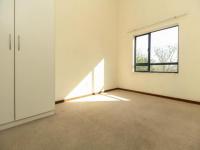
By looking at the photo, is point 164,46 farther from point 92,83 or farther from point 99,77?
point 92,83

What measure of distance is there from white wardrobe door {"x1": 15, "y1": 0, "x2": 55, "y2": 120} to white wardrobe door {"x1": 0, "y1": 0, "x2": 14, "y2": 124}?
0.19ft

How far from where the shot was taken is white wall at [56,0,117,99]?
298 cm

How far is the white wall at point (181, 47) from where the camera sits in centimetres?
274

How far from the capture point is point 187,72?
9.37 ft

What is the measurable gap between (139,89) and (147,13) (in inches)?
87.8

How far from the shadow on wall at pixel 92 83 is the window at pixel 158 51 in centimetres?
117

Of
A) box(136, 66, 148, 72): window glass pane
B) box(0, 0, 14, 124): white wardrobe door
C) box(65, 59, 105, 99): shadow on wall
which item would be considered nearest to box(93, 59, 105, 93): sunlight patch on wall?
box(65, 59, 105, 99): shadow on wall

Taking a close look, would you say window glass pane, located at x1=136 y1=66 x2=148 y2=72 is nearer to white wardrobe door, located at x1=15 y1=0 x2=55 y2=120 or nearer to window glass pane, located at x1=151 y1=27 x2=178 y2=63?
window glass pane, located at x1=151 y1=27 x2=178 y2=63

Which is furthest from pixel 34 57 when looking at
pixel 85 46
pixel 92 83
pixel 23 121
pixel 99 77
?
pixel 99 77

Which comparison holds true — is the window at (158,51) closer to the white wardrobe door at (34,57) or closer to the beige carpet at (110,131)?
the beige carpet at (110,131)

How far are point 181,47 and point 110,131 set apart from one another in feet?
8.46

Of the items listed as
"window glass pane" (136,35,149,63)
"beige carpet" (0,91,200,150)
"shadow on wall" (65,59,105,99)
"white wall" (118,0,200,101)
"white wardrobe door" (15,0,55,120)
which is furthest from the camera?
"window glass pane" (136,35,149,63)

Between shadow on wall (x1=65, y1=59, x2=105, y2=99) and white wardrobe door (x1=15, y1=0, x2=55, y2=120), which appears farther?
shadow on wall (x1=65, y1=59, x2=105, y2=99)

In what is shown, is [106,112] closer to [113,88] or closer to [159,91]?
[159,91]
